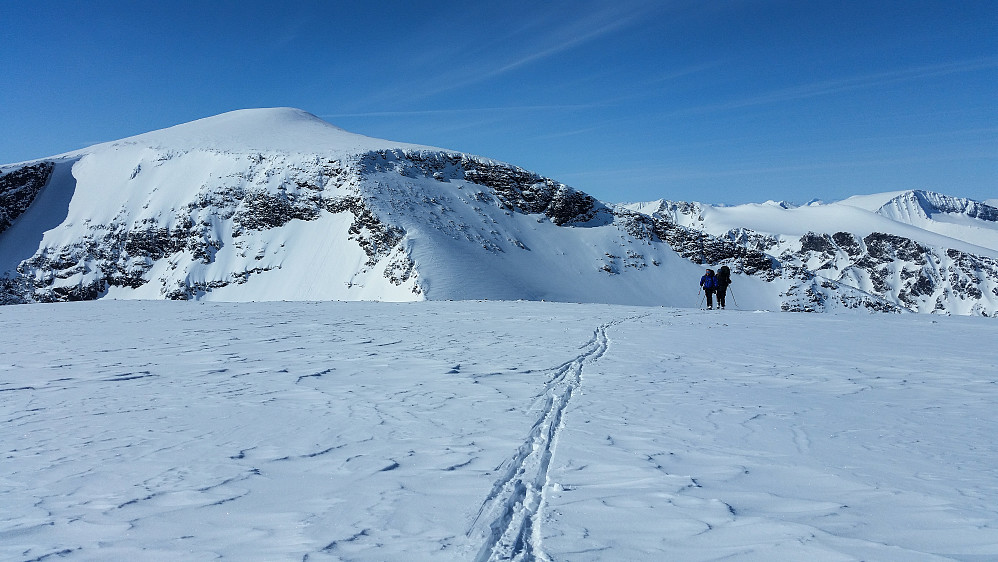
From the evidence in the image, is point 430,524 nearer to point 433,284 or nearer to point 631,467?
point 631,467

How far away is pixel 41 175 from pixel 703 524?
3488 inches

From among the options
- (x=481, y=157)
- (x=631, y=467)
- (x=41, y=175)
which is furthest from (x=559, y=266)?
(x=41, y=175)

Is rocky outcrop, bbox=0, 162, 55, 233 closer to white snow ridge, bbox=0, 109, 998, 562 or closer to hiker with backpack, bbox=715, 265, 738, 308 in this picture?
white snow ridge, bbox=0, 109, 998, 562

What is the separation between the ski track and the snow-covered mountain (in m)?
34.0

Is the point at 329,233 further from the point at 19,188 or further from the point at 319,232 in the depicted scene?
the point at 19,188

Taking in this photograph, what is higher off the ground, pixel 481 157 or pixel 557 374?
pixel 481 157

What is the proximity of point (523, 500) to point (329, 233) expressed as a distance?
5234cm

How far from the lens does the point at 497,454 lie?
404cm

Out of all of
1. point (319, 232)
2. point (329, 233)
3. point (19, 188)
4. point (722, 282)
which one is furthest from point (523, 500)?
point (19, 188)

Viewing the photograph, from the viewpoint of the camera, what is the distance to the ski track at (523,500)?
2662 mm

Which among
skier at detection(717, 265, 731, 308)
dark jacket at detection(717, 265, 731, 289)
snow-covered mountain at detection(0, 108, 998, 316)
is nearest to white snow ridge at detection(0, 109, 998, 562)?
skier at detection(717, 265, 731, 308)

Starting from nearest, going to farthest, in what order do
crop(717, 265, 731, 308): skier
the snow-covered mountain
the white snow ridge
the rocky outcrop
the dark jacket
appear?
the white snow ridge < crop(717, 265, 731, 308): skier < the dark jacket < the snow-covered mountain < the rocky outcrop

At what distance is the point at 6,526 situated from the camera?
9.46ft

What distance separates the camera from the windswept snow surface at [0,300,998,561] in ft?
9.05
